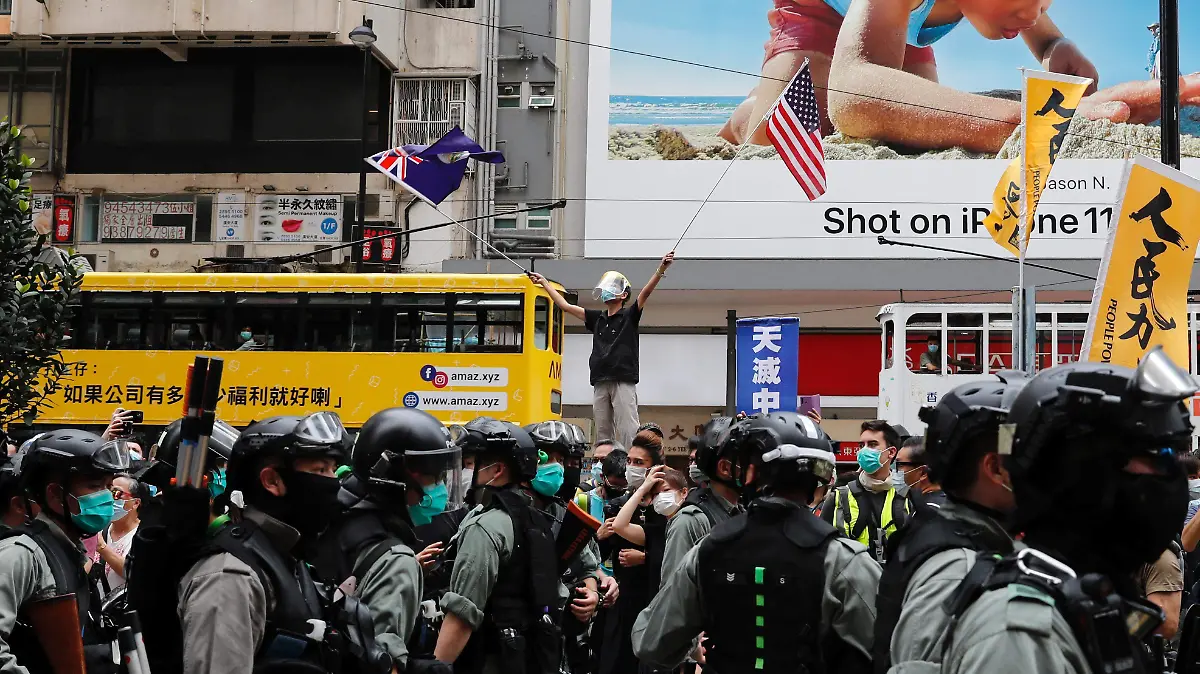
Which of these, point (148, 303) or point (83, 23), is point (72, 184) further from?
point (148, 303)

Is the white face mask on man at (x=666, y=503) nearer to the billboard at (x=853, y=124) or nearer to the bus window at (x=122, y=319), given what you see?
the bus window at (x=122, y=319)

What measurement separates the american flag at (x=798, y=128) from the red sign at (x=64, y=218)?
19266 millimetres

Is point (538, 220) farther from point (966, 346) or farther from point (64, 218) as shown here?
point (966, 346)

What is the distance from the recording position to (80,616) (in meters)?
4.92

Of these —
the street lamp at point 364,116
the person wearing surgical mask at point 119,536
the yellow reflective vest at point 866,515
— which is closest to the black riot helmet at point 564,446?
the yellow reflective vest at point 866,515

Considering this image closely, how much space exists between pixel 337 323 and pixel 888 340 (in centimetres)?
1041

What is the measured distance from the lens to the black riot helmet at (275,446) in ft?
13.8

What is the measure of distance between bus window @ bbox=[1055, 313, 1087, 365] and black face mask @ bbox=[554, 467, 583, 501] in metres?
16.8

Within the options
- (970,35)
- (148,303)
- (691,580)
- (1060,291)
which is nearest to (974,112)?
(970,35)

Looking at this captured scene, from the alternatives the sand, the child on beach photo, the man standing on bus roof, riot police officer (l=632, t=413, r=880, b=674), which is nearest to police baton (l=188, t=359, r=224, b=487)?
riot police officer (l=632, t=413, r=880, b=674)

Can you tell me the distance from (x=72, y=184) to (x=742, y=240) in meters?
16.0

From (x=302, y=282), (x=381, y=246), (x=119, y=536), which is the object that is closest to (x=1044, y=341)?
(x=302, y=282)

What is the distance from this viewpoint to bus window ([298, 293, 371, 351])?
2119cm

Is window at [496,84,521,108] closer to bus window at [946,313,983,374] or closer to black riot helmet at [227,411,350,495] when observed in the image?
bus window at [946,313,983,374]
